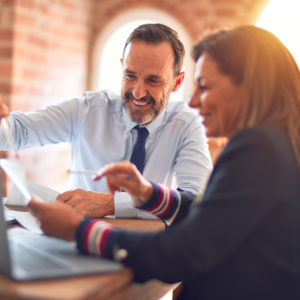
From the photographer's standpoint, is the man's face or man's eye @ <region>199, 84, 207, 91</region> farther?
the man's face

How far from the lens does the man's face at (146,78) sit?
1976 mm

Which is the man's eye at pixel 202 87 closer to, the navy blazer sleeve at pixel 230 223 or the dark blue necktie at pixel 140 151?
the navy blazer sleeve at pixel 230 223

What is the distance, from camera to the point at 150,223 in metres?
1.52

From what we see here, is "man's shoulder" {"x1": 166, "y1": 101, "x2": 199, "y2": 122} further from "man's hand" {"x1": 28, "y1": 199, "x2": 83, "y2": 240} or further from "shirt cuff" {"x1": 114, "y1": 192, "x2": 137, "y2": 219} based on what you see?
"man's hand" {"x1": 28, "y1": 199, "x2": 83, "y2": 240}

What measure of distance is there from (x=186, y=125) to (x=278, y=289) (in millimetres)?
1209

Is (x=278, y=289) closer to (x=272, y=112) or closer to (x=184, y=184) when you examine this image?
(x=272, y=112)

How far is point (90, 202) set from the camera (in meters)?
1.52

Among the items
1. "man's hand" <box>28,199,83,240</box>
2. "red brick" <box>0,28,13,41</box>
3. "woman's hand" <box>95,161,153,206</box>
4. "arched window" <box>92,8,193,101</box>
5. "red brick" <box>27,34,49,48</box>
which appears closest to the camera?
"man's hand" <box>28,199,83,240</box>

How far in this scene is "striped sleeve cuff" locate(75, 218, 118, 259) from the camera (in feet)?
3.16

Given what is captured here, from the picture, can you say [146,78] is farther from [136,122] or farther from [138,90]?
[136,122]

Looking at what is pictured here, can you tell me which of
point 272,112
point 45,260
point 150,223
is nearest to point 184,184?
point 150,223

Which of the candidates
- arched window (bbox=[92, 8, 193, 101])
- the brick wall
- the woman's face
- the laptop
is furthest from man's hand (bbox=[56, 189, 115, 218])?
arched window (bbox=[92, 8, 193, 101])

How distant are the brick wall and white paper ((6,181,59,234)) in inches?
56.9

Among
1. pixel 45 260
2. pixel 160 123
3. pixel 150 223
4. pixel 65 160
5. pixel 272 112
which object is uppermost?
pixel 272 112
